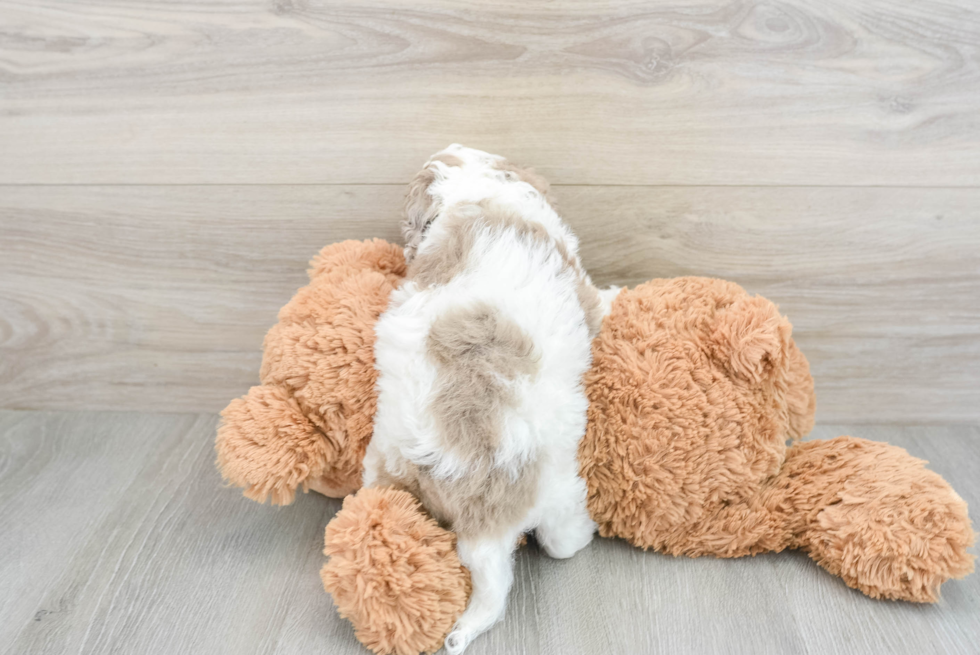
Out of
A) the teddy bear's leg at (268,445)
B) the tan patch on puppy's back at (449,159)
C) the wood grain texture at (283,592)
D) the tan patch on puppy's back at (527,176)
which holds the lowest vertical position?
the wood grain texture at (283,592)

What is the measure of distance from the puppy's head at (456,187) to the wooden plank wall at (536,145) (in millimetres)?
99

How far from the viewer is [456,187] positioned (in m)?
0.69

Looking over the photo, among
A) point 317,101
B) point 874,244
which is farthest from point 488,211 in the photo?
point 874,244

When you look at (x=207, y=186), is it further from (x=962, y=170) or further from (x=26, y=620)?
(x=962, y=170)

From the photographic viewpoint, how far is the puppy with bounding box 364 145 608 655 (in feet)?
1.92

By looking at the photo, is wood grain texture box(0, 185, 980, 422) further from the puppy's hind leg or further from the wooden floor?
the puppy's hind leg

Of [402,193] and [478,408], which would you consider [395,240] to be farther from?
[478,408]

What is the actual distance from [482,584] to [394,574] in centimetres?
9

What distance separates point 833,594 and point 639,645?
22 cm

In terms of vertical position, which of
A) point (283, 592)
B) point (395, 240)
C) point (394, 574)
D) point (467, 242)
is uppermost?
point (467, 242)

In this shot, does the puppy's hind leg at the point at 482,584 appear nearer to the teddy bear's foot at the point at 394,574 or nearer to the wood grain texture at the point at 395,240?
the teddy bear's foot at the point at 394,574

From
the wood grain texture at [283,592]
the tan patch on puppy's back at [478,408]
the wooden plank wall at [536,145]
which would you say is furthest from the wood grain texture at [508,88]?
the wood grain texture at [283,592]

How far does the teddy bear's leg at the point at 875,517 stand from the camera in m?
0.63

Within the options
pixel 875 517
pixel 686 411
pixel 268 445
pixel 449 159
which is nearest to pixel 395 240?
pixel 449 159
